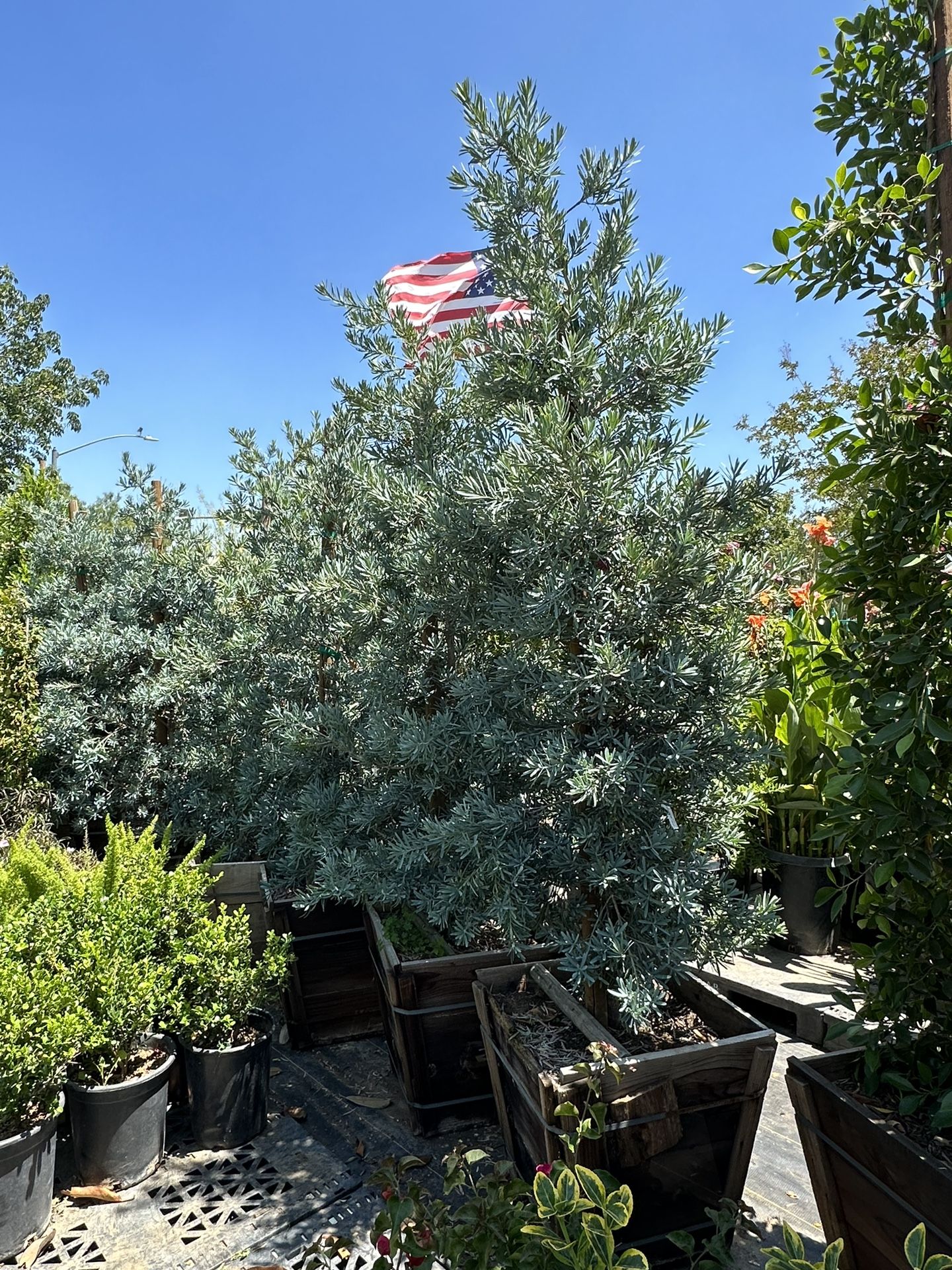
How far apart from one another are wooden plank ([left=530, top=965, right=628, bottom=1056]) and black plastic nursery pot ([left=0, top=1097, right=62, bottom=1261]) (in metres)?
1.48

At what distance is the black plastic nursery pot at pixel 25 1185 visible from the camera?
2154mm

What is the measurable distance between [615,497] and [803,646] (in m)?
2.42

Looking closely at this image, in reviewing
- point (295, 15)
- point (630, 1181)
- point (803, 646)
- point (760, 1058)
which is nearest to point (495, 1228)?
point (630, 1181)

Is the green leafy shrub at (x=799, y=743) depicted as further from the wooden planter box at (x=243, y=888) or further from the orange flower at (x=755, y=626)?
the wooden planter box at (x=243, y=888)

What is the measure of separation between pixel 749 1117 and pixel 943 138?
2268 mm

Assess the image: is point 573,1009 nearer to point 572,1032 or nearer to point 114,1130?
point 572,1032

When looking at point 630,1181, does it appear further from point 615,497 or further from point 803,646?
point 803,646

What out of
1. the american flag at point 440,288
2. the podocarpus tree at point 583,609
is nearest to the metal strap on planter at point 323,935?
the podocarpus tree at point 583,609

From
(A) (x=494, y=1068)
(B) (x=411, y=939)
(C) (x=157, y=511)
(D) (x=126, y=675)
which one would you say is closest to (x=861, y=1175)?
(A) (x=494, y=1068)

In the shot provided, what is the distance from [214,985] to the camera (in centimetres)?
271

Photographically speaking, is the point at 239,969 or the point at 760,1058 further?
the point at 239,969

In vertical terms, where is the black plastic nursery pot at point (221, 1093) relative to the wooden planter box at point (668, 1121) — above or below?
below

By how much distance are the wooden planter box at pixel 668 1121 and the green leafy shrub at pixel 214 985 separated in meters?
1.12

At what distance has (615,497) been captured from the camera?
198 centimetres
